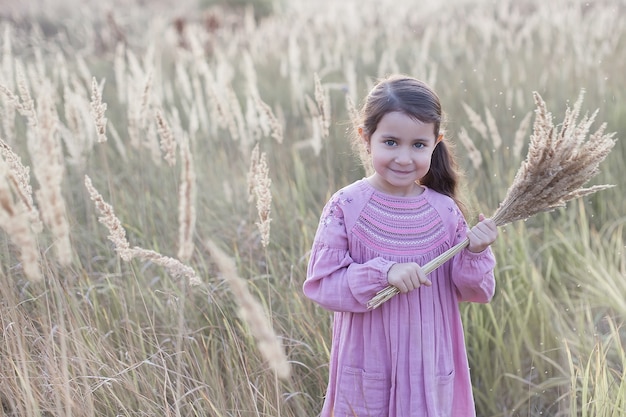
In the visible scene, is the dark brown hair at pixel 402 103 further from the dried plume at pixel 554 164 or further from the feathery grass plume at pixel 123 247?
the feathery grass plume at pixel 123 247

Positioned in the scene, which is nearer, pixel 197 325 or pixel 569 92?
pixel 197 325

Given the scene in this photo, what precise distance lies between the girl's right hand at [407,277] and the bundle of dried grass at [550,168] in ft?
0.16

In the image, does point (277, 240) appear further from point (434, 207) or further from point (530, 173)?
point (530, 173)

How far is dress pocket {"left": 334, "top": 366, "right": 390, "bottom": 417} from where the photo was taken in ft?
6.43

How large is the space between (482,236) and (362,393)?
534 mm

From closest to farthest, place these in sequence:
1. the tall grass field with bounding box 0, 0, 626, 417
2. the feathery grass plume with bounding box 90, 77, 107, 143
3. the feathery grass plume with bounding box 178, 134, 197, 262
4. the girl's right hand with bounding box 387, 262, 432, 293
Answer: the feathery grass plume with bounding box 178, 134, 197, 262 < the girl's right hand with bounding box 387, 262, 432, 293 < the tall grass field with bounding box 0, 0, 626, 417 < the feathery grass plume with bounding box 90, 77, 107, 143

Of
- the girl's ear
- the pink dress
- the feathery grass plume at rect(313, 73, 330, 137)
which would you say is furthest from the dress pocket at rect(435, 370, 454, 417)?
the feathery grass plume at rect(313, 73, 330, 137)

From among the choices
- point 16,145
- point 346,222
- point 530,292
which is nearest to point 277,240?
point 530,292

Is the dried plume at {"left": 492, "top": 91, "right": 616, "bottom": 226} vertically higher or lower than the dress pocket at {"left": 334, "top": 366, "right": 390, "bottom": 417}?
higher

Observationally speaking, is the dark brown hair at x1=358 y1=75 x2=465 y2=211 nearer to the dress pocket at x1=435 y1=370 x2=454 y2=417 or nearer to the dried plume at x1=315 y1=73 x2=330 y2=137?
the dress pocket at x1=435 y1=370 x2=454 y2=417

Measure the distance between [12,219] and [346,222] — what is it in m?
0.90

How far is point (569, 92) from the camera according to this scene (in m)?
5.08

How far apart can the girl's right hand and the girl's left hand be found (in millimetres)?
173

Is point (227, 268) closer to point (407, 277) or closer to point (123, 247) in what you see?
point (407, 277)
